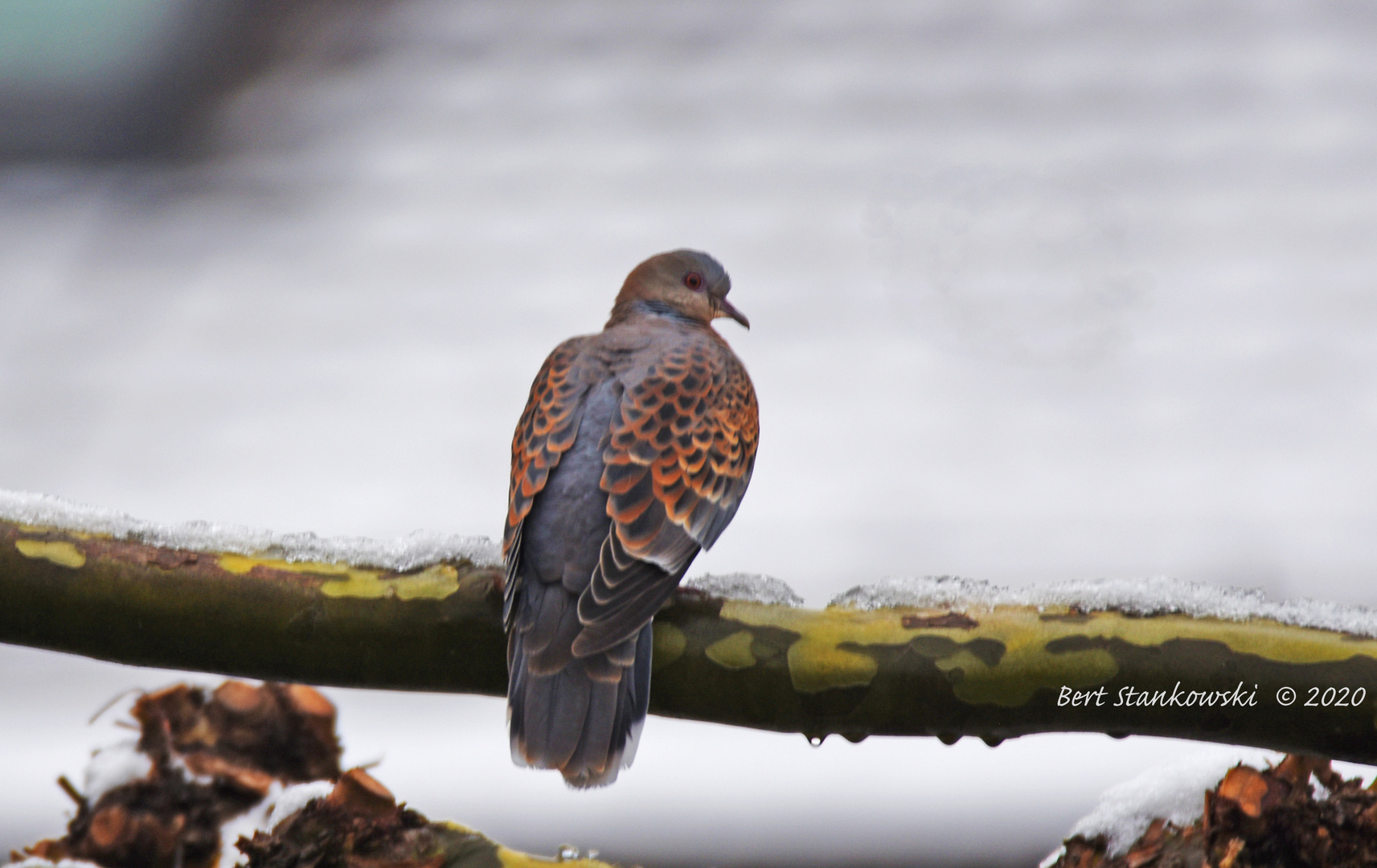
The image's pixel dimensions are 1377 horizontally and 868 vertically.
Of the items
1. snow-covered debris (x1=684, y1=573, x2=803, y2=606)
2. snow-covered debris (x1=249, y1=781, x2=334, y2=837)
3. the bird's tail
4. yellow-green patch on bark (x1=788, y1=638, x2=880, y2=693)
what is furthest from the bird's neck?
snow-covered debris (x1=249, y1=781, x2=334, y2=837)

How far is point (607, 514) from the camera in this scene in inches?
68.4

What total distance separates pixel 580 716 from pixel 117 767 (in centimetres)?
56

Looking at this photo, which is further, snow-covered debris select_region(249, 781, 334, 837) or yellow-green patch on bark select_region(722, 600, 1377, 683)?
yellow-green patch on bark select_region(722, 600, 1377, 683)

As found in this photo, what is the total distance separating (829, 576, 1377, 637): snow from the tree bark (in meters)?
0.02

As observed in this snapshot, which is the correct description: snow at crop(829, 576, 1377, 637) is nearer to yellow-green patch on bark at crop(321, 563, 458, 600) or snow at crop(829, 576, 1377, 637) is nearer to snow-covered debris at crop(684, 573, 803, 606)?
snow-covered debris at crop(684, 573, 803, 606)

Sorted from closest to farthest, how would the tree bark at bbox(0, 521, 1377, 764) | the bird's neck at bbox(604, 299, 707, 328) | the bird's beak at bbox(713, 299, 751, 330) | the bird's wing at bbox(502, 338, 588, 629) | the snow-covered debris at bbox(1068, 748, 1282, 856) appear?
the snow-covered debris at bbox(1068, 748, 1282, 856) < the tree bark at bbox(0, 521, 1377, 764) < the bird's wing at bbox(502, 338, 588, 629) < the bird's neck at bbox(604, 299, 707, 328) < the bird's beak at bbox(713, 299, 751, 330)

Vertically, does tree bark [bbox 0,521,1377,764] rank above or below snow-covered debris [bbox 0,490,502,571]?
below

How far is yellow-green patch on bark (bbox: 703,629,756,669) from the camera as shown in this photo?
136 cm

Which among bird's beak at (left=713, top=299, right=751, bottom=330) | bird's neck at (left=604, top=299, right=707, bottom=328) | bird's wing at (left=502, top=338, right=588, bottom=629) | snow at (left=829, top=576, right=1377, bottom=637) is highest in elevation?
bird's beak at (left=713, top=299, right=751, bottom=330)

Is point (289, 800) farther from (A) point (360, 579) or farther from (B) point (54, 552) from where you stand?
(B) point (54, 552)

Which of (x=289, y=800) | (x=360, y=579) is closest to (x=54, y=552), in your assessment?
(x=360, y=579)

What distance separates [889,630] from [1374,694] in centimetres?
54

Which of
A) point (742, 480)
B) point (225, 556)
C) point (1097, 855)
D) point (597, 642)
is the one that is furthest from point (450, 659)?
point (1097, 855)

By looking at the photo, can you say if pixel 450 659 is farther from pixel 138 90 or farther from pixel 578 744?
pixel 138 90
